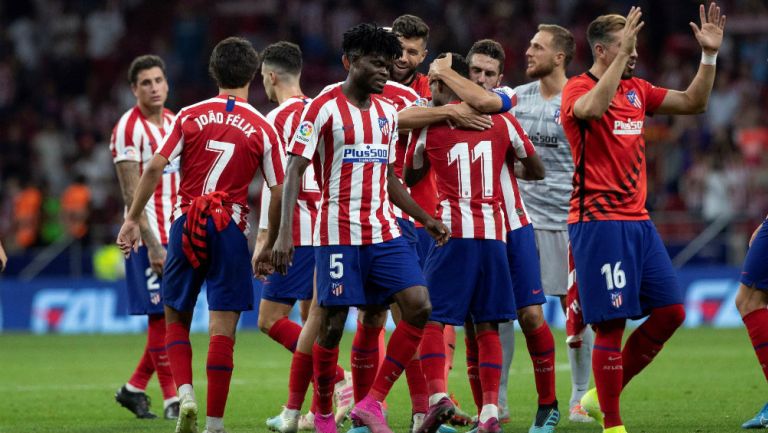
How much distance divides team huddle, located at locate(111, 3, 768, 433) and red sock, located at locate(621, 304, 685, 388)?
1 centimetres

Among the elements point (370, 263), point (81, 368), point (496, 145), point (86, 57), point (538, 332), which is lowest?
point (81, 368)

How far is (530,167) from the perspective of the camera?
817cm

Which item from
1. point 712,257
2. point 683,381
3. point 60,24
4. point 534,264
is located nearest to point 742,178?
point 712,257

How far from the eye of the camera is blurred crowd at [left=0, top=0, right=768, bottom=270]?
19516 millimetres

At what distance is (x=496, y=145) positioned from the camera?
8.00 metres

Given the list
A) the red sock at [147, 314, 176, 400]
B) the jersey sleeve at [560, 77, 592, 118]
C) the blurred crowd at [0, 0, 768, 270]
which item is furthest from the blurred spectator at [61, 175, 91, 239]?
the jersey sleeve at [560, 77, 592, 118]

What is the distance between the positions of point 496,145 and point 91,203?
15.1 meters

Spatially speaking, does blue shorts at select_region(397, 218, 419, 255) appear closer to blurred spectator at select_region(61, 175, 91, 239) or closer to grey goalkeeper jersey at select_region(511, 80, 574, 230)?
grey goalkeeper jersey at select_region(511, 80, 574, 230)

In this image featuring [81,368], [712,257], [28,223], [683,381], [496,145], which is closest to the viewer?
[496,145]

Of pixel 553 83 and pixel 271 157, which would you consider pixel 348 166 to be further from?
pixel 553 83

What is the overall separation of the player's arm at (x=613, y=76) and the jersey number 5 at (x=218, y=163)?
7.20ft

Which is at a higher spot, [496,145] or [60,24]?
[60,24]

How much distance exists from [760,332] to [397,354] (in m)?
2.38

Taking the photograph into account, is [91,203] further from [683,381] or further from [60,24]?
[683,381]
